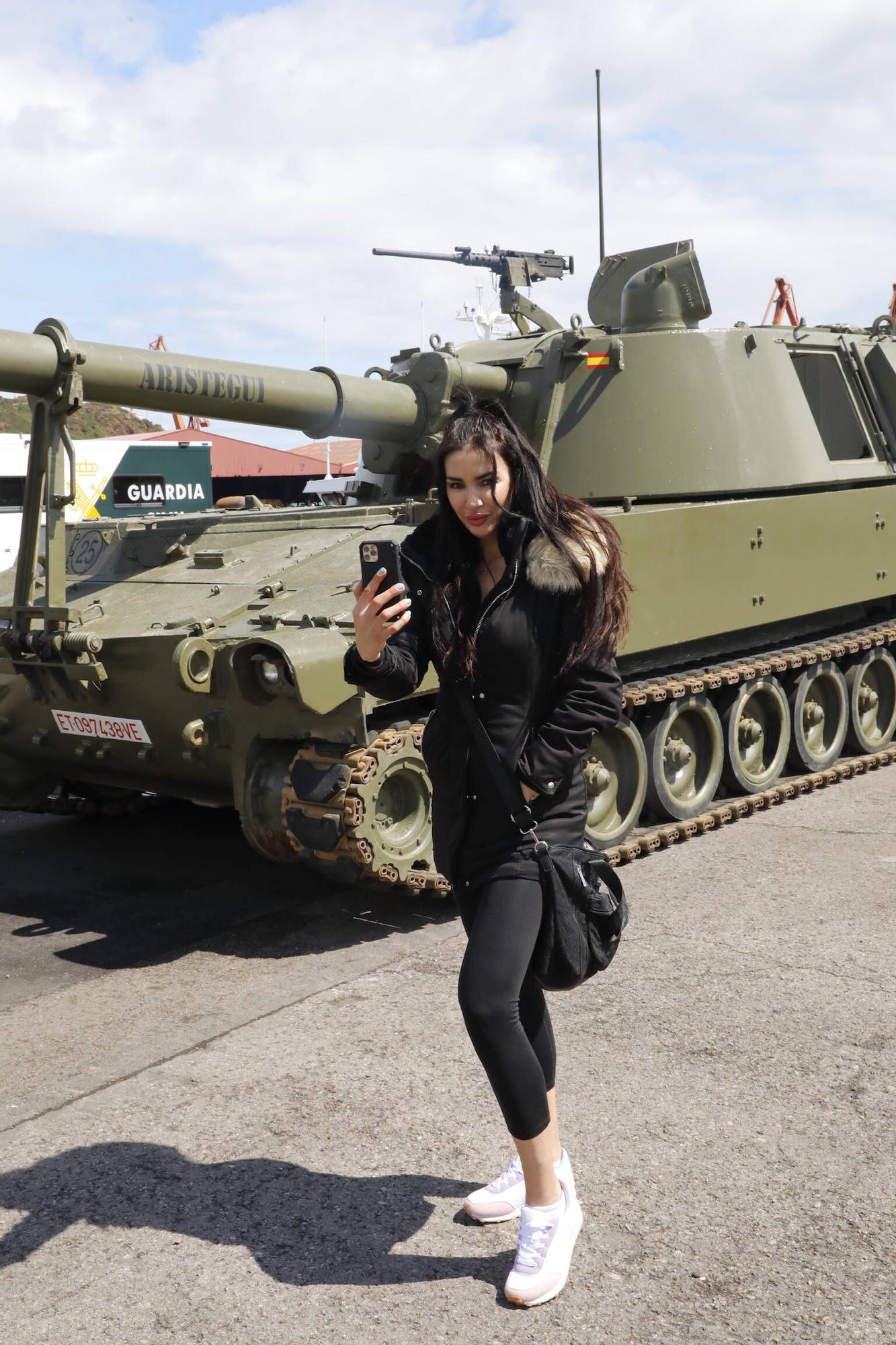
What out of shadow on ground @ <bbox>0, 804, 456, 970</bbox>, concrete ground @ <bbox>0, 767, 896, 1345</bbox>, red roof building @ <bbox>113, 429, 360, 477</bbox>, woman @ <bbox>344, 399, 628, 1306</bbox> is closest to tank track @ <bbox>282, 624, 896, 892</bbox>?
shadow on ground @ <bbox>0, 804, 456, 970</bbox>

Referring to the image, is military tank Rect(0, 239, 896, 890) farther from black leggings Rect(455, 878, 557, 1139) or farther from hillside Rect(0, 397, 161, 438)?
hillside Rect(0, 397, 161, 438)

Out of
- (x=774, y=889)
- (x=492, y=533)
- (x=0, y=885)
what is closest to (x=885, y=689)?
(x=774, y=889)

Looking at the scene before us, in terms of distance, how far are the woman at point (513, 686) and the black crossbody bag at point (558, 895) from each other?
0.09 ft

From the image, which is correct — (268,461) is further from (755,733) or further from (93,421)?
(93,421)

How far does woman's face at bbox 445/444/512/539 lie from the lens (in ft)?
10.3

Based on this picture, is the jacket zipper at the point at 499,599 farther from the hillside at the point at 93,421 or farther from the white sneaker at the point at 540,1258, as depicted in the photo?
the hillside at the point at 93,421

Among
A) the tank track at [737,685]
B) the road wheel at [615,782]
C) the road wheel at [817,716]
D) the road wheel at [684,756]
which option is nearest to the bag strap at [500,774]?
the tank track at [737,685]

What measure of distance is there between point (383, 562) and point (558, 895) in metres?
0.85

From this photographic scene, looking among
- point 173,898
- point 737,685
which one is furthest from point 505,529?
point 737,685

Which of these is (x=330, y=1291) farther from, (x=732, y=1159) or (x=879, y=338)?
(x=879, y=338)

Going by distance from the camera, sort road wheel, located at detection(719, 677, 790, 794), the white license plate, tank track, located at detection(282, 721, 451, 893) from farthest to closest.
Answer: road wheel, located at detection(719, 677, 790, 794)
the white license plate
tank track, located at detection(282, 721, 451, 893)

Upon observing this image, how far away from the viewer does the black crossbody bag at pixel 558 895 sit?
3.15m

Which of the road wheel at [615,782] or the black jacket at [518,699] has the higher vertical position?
the black jacket at [518,699]

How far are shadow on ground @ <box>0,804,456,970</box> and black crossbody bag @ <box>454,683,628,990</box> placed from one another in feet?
9.26
